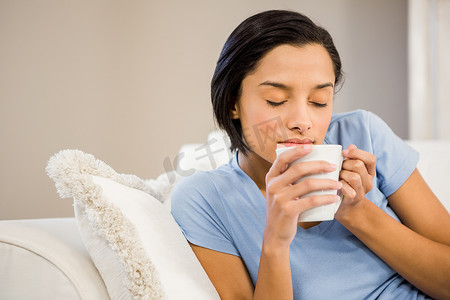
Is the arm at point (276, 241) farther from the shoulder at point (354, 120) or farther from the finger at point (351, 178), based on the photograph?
the shoulder at point (354, 120)

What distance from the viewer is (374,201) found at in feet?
3.42

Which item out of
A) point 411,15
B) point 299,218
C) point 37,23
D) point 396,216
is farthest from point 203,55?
point 299,218

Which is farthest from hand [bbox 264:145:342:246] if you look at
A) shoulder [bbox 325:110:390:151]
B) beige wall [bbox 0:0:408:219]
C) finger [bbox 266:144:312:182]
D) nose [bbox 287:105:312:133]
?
beige wall [bbox 0:0:408:219]

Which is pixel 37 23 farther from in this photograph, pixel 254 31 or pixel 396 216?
pixel 396 216

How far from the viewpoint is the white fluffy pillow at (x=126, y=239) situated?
30.1 inches

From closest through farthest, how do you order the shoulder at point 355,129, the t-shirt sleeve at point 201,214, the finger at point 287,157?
the finger at point 287,157
the t-shirt sleeve at point 201,214
the shoulder at point 355,129

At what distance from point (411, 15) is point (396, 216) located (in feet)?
6.35

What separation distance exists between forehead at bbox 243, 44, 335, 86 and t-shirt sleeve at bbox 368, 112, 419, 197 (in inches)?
8.8

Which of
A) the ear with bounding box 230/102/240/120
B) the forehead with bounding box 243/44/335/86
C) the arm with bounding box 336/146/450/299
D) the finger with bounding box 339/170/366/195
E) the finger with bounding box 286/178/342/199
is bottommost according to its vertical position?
the arm with bounding box 336/146/450/299

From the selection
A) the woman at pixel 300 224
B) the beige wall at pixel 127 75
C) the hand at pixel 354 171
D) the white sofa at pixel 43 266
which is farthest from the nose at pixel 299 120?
the beige wall at pixel 127 75

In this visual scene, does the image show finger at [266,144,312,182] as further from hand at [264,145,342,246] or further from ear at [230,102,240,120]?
ear at [230,102,240,120]

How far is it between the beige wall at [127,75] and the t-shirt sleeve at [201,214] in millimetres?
1958

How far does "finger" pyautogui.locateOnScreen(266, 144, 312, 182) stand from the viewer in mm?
713

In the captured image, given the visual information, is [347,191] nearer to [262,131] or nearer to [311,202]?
[311,202]
